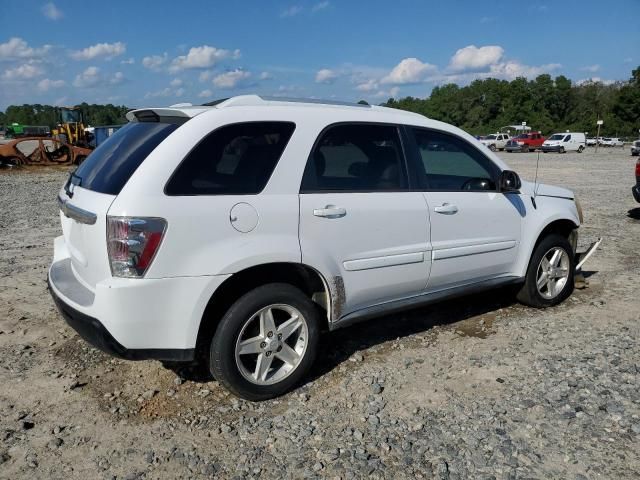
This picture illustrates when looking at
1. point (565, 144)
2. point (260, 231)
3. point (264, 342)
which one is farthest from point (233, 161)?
point (565, 144)

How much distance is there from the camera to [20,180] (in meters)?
19.0

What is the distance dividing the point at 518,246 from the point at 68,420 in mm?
3696

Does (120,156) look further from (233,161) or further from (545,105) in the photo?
(545,105)

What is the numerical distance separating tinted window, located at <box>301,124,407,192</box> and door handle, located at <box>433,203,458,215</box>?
336 millimetres

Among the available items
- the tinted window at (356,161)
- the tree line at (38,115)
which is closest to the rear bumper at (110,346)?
the tinted window at (356,161)

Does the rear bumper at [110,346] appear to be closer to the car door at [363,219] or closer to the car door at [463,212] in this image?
the car door at [363,219]

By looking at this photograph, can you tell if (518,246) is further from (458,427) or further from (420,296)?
(458,427)

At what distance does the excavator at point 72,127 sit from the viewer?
1151 inches

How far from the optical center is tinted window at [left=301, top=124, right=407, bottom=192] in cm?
358

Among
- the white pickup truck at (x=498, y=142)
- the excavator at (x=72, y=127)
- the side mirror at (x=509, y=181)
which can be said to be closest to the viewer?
the side mirror at (x=509, y=181)

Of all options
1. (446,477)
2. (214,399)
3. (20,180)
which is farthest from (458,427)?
(20,180)

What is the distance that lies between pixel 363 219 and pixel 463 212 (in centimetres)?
103

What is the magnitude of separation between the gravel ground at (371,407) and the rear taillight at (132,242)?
0.97 meters

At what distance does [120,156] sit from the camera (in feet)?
10.9
